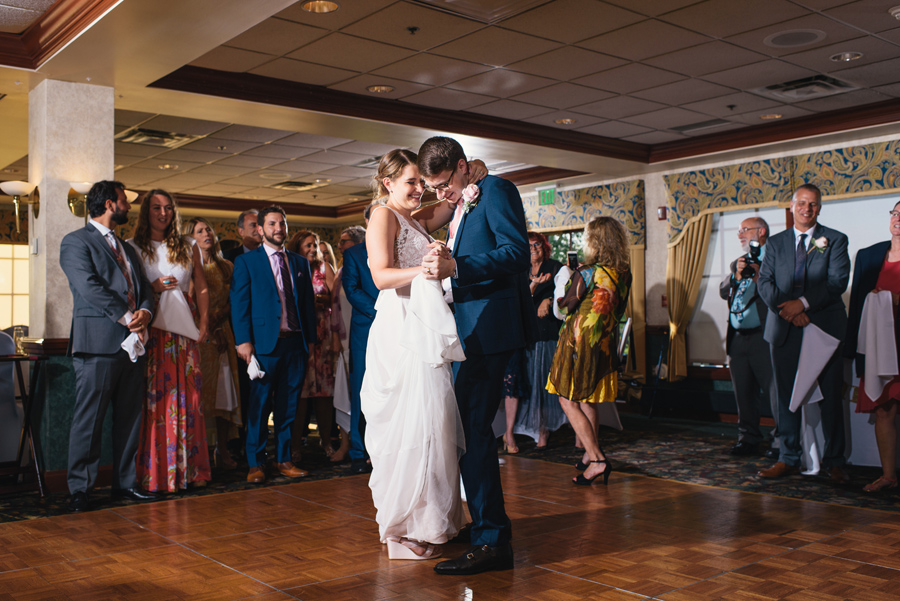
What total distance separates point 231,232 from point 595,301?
1070 centimetres

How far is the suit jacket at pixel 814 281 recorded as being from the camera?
4.43m

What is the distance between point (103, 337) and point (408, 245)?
6.36ft

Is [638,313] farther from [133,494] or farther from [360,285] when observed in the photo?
[133,494]

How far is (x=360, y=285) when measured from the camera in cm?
477

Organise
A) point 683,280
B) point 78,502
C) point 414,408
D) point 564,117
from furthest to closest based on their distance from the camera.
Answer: point 683,280 → point 564,117 → point 78,502 → point 414,408

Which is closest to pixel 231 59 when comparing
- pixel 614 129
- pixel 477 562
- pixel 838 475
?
pixel 614 129

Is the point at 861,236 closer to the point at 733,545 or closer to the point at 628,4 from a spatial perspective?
Answer: the point at 628,4

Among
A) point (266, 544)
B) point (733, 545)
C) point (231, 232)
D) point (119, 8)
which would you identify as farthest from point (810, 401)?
point (231, 232)

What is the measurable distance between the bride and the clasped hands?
5.9 inches

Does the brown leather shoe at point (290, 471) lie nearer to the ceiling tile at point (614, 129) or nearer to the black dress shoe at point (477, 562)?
the black dress shoe at point (477, 562)

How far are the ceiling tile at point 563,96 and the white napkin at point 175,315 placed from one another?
11.0ft

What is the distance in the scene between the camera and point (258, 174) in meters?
10.1

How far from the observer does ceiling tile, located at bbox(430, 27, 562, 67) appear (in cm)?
493

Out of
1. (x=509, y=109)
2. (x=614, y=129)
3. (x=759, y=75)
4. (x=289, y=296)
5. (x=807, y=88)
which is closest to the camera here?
(x=289, y=296)
